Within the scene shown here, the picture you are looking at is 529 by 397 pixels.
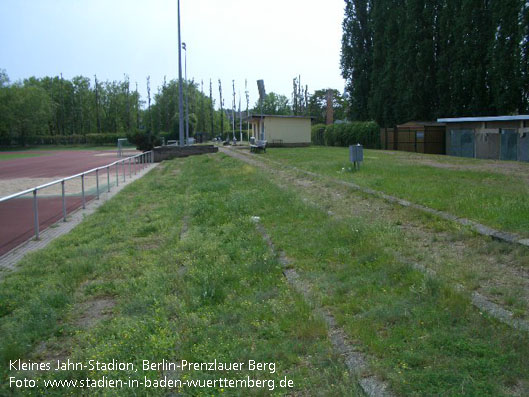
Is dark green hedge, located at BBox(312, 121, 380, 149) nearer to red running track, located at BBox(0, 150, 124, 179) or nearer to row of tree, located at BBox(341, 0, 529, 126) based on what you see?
row of tree, located at BBox(341, 0, 529, 126)

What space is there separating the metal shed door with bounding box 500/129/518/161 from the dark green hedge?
14.6 m

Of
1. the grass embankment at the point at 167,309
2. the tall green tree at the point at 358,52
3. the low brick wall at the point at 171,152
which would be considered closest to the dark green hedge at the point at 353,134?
the tall green tree at the point at 358,52

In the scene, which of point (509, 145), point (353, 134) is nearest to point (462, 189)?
point (509, 145)

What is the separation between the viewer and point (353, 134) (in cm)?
4366

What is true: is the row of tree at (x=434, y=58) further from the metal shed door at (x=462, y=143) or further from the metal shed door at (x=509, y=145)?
the metal shed door at (x=509, y=145)

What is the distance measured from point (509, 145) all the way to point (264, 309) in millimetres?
24247

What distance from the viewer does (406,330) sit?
4008 mm

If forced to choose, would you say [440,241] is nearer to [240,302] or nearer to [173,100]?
[240,302]

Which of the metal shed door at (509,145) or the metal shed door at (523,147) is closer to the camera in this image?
the metal shed door at (523,147)

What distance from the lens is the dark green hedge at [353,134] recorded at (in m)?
40.9

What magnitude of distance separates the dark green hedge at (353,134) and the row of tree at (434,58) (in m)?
4.08

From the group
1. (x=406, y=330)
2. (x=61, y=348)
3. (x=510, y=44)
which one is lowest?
(x=61, y=348)

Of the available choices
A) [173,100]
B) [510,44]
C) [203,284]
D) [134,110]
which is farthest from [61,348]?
[134,110]

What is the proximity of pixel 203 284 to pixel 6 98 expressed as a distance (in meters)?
92.8
